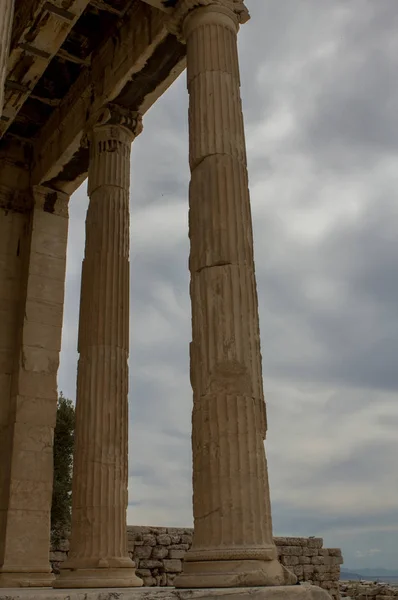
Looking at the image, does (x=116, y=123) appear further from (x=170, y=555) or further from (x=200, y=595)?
(x=170, y=555)

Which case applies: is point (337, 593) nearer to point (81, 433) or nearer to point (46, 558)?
point (46, 558)

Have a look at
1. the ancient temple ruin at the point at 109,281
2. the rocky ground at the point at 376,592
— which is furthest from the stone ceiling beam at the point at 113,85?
the rocky ground at the point at 376,592

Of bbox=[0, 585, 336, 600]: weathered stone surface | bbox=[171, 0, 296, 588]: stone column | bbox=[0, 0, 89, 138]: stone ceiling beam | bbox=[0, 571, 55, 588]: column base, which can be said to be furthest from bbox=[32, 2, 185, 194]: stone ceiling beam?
bbox=[0, 585, 336, 600]: weathered stone surface

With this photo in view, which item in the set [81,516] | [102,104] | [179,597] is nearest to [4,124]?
[102,104]

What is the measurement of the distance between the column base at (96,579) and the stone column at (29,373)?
4.54 meters

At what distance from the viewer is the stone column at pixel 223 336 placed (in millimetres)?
10906

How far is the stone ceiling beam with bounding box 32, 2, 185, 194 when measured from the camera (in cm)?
1823

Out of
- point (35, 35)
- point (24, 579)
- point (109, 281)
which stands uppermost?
point (35, 35)

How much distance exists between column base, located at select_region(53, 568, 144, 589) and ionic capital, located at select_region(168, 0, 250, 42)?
41.6ft

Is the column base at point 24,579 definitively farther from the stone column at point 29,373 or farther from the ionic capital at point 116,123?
the ionic capital at point 116,123

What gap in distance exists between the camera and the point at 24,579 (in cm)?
1909

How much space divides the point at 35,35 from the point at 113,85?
2538mm

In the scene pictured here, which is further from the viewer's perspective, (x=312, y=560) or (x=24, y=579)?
(x=312, y=560)

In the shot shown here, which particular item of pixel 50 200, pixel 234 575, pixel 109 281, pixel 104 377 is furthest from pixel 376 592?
pixel 234 575
